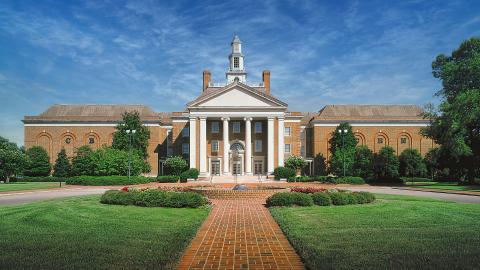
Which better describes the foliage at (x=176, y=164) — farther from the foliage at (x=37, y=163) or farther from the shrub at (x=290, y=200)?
the shrub at (x=290, y=200)

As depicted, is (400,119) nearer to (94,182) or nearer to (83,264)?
(94,182)

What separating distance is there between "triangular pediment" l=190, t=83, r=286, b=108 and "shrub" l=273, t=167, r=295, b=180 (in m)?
9.23

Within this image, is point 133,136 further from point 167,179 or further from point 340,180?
point 340,180

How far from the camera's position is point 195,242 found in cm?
1025

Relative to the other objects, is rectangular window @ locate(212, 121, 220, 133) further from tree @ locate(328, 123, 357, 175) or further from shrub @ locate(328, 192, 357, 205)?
shrub @ locate(328, 192, 357, 205)

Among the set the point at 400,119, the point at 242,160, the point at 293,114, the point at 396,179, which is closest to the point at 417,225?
the point at 396,179

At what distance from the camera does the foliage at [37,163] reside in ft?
183

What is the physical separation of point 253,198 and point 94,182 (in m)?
25.4

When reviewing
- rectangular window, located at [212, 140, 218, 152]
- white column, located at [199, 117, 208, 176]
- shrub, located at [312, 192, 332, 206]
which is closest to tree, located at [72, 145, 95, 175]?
white column, located at [199, 117, 208, 176]

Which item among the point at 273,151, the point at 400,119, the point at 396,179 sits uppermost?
the point at 400,119

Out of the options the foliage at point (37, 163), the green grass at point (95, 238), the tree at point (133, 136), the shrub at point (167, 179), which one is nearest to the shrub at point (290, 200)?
the green grass at point (95, 238)

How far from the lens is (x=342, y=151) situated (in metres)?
51.1

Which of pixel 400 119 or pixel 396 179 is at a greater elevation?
pixel 400 119

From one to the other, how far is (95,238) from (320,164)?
53713 millimetres
